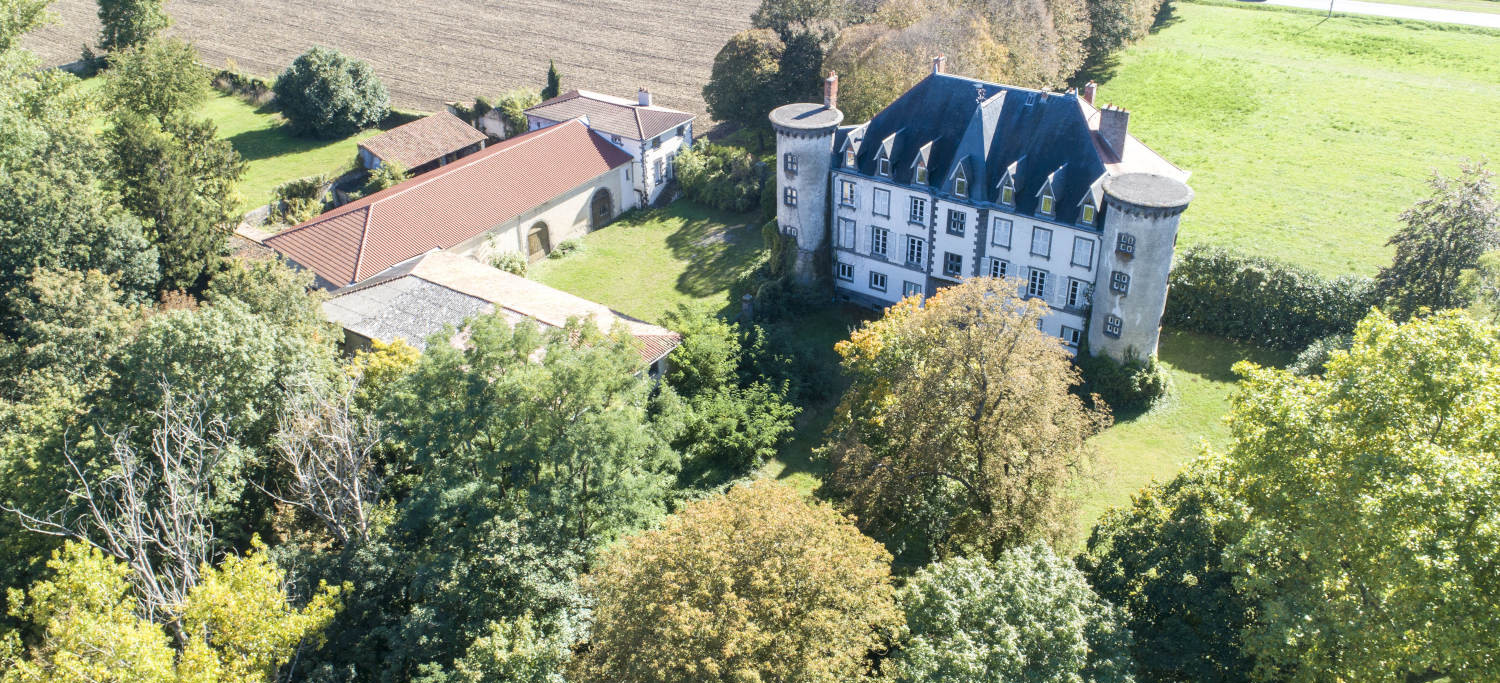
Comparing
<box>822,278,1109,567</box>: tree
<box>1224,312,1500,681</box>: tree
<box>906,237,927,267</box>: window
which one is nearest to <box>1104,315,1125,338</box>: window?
<box>906,237,927,267</box>: window

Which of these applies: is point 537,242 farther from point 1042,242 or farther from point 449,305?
point 1042,242

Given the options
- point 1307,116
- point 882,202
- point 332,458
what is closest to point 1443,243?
point 882,202

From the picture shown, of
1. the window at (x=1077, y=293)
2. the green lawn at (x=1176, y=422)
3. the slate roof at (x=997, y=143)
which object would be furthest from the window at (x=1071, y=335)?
the slate roof at (x=997, y=143)

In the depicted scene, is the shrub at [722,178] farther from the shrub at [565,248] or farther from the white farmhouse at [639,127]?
the shrub at [565,248]

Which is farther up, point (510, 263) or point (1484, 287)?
point (1484, 287)

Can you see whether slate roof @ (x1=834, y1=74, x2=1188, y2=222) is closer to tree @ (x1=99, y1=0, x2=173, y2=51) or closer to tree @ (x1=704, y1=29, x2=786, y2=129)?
tree @ (x1=704, y1=29, x2=786, y2=129)

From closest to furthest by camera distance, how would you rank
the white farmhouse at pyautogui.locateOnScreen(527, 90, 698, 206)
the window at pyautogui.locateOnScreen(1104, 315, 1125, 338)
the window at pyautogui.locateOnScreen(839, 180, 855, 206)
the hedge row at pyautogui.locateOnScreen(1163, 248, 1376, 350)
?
1. the window at pyautogui.locateOnScreen(1104, 315, 1125, 338)
2. the hedge row at pyautogui.locateOnScreen(1163, 248, 1376, 350)
3. the window at pyautogui.locateOnScreen(839, 180, 855, 206)
4. the white farmhouse at pyautogui.locateOnScreen(527, 90, 698, 206)

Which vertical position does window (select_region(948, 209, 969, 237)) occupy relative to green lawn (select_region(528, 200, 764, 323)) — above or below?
above
